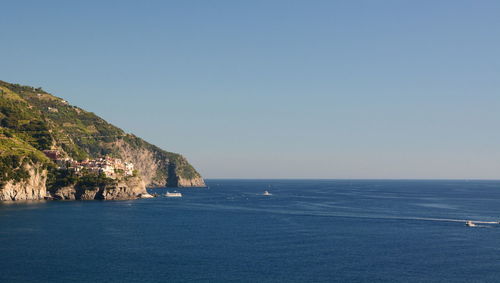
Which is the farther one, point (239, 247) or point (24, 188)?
point (24, 188)

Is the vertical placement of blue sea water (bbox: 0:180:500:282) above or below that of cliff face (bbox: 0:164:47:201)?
below

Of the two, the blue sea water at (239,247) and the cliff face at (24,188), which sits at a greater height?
the cliff face at (24,188)

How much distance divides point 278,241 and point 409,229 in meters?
43.7

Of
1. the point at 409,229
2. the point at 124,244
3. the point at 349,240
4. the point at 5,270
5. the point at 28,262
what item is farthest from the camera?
the point at 409,229

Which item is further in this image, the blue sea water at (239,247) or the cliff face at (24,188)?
the cliff face at (24,188)

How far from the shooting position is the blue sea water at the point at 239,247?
81312 millimetres

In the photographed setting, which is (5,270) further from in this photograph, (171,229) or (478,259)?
(478,259)

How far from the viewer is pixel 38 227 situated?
123 meters

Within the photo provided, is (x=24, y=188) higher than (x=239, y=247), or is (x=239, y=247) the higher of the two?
(x=24, y=188)

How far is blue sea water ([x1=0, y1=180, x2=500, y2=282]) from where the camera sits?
81.3m

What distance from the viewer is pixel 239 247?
343 feet

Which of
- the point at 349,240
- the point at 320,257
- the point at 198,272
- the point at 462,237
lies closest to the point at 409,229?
the point at 462,237

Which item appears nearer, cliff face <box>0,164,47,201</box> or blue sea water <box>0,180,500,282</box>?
blue sea water <box>0,180,500,282</box>

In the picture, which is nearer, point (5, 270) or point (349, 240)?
point (5, 270)
